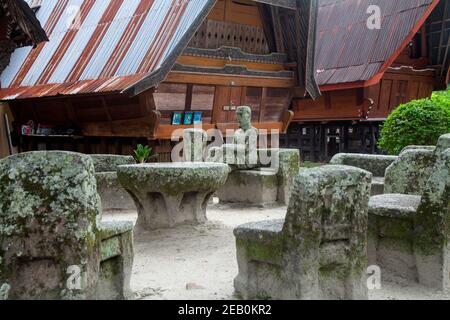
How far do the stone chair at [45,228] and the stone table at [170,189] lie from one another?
2.90m

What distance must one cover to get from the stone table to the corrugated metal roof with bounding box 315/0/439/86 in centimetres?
1074

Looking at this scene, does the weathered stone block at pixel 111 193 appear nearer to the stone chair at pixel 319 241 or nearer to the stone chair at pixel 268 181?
the stone chair at pixel 268 181

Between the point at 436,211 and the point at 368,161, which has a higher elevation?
the point at 368,161

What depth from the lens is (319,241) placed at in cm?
407

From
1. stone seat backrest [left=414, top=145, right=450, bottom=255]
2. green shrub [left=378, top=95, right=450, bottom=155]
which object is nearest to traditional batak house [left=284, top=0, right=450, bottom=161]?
green shrub [left=378, top=95, right=450, bottom=155]

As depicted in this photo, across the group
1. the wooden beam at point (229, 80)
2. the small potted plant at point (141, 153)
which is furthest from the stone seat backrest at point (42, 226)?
the wooden beam at point (229, 80)

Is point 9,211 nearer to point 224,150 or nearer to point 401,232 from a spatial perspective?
point 401,232

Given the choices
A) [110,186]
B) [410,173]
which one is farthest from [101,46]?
[410,173]

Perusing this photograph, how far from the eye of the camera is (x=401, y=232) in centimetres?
514

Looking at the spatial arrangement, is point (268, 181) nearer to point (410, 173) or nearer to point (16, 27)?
point (410, 173)

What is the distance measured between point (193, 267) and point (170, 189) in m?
1.40

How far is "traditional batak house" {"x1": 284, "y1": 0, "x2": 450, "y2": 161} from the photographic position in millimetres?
16844

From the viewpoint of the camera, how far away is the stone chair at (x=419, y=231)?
4.84 m
